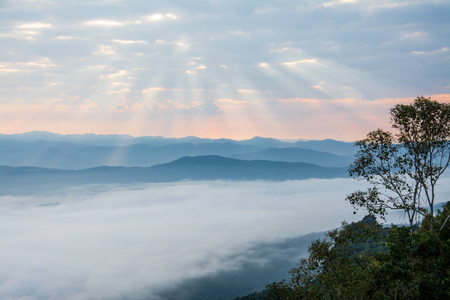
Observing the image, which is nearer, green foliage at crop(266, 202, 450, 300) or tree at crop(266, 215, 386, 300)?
tree at crop(266, 215, 386, 300)

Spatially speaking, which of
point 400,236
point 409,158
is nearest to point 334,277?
point 400,236

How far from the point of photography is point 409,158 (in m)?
22.2

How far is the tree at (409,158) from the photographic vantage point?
22.0 meters

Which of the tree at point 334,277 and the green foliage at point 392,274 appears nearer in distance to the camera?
the tree at point 334,277

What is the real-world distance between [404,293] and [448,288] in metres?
2.95

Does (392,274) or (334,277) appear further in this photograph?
(334,277)

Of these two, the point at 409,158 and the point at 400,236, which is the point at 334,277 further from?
the point at 409,158

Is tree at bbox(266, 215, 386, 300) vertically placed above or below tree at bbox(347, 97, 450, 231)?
below

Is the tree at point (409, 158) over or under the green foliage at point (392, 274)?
over

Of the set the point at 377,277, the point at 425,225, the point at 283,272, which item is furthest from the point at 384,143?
the point at 283,272

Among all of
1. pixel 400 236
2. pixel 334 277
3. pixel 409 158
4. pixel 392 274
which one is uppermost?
pixel 409 158

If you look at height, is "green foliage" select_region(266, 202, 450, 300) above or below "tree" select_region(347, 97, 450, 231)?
below

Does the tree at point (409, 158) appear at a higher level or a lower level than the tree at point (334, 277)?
higher

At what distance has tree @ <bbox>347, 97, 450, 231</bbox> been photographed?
2195 centimetres
